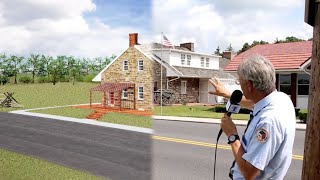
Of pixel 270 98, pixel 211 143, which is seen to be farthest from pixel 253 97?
pixel 211 143

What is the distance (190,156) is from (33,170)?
227cm

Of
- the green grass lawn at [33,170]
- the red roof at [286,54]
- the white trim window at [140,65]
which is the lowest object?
the green grass lawn at [33,170]

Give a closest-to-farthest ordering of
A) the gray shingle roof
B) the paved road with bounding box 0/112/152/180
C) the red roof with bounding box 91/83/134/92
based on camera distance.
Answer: the red roof with bounding box 91/83/134/92 → the paved road with bounding box 0/112/152/180 → the gray shingle roof

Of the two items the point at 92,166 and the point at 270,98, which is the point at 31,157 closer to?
the point at 92,166

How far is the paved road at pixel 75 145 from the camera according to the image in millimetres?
4355

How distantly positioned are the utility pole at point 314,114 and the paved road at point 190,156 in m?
1.17

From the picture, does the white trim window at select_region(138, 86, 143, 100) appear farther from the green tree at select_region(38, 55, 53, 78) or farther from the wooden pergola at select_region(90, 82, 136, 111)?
the green tree at select_region(38, 55, 53, 78)

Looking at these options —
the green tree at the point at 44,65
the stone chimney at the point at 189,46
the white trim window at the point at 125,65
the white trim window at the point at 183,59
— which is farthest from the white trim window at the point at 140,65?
the stone chimney at the point at 189,46

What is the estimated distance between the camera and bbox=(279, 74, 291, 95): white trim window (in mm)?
14713

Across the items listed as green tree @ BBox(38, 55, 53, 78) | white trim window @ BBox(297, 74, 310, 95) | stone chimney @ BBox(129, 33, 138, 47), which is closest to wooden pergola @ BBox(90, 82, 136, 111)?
stone chimney @ BBox(129, 33, 138, 47)

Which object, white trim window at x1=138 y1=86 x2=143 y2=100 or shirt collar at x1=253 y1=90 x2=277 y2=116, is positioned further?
white trim window at x1=138 y1=86 x2=143 y2=100

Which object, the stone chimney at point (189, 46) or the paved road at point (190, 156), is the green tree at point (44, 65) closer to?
the paved road at point (190, 156)

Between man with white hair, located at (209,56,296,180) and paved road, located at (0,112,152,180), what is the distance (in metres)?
2.50

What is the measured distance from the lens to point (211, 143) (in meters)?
7.06
